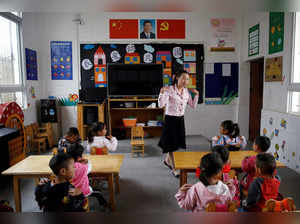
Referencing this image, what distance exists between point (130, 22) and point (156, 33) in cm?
69

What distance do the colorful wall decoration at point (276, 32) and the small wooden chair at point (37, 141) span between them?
4.90 meters

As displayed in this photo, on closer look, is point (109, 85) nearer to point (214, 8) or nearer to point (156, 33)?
point (156, 33)

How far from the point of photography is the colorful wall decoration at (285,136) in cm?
369

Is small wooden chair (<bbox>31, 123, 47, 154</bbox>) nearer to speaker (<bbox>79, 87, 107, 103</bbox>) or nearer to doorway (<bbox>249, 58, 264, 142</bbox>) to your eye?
speaker (<bbox>79, 87, 107, 103</bbox>)

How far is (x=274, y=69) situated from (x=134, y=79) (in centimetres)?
311

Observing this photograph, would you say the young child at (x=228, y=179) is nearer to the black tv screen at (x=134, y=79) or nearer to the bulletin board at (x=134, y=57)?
the black tv screen at (x=134, y=79)

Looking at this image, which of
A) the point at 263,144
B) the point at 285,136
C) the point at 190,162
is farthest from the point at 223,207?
the point at 285,136

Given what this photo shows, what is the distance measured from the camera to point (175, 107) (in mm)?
3449

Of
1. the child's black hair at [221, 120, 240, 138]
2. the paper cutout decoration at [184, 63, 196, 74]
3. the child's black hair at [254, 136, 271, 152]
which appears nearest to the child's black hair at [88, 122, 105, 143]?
the child's black hair at [221, 120, 240, 138]

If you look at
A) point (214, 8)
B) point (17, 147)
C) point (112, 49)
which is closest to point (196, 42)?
point (112, 49)

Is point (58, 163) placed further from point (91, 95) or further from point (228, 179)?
point (91, 95)

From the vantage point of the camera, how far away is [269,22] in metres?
4.63

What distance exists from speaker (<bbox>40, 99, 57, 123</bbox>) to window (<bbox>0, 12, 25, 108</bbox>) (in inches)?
19.5

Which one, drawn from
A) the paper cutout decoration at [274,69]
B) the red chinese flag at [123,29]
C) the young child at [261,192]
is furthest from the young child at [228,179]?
the red chinese flag at [123,29]
